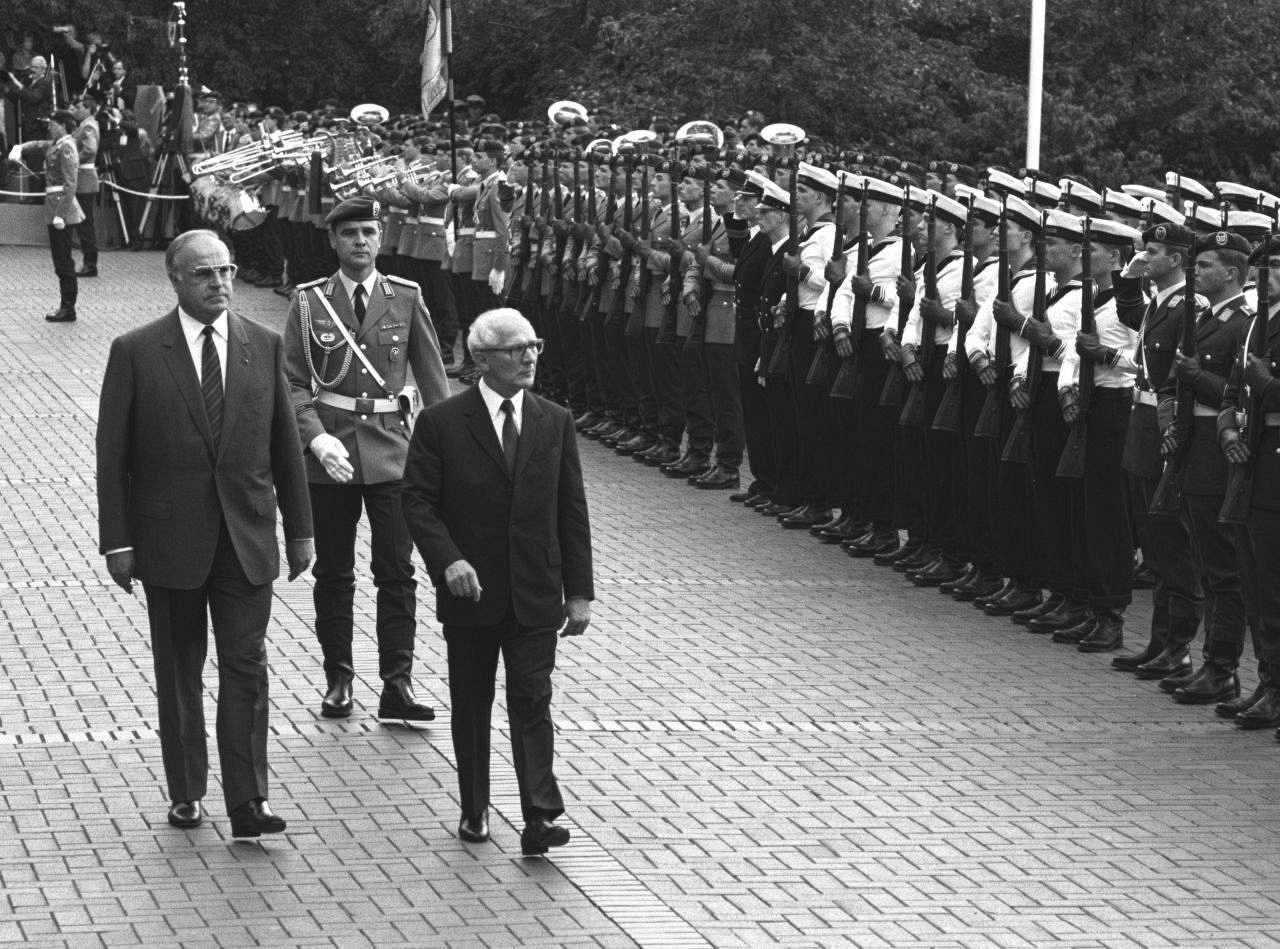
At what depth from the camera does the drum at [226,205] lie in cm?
3005

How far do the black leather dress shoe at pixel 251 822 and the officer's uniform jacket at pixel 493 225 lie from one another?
13066 mm

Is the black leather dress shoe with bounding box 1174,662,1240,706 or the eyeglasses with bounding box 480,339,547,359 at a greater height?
the eyeglasses with bounding box 480,339,547,359

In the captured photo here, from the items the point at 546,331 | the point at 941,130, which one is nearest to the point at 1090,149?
the point at 941,130

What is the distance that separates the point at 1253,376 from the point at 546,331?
1102cm

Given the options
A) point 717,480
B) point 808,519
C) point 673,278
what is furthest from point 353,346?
point 673,278

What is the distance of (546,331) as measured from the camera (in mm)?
20906

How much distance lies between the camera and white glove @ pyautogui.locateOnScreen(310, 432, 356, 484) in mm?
9883

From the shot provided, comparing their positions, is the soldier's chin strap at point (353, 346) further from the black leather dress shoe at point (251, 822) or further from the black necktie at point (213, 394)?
the black leather dress shoe at point (251, 822)

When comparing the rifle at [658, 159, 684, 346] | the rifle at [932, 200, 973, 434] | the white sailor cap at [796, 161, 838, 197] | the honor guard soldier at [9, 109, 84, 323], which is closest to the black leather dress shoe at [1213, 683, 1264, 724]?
the rifle at [932, 200, 973, 434]

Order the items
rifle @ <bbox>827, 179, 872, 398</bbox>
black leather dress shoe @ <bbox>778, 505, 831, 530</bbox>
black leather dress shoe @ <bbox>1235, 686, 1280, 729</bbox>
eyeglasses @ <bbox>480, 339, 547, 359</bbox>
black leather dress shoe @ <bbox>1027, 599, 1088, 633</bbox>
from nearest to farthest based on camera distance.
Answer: eyeglasses @ <bbox>480, 339, 547, 359</bbox> < black leather dress shoe @ <bbox>1235, 686, 1280, 729</bbox> < black leather dress shoe @ <bbox>1027, 599, 1088, 633</bbox> < rifle @ <bbox>827, 179, 872, 398</bbox> < black leather dress shoe @ <bbox>778, 505, 831, 530</bbox>

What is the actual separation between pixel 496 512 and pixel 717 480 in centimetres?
884

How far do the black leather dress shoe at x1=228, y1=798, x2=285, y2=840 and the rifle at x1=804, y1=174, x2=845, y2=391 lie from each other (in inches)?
279

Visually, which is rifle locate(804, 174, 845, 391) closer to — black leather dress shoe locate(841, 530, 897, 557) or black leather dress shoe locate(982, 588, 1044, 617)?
black leather dress shoe locate(841, 530, 897, 557)

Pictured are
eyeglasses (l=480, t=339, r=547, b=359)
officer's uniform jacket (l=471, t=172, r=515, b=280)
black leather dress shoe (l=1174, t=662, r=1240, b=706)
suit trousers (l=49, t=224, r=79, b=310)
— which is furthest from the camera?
suit trousers (l=49, t=224, r=79, b=310)
